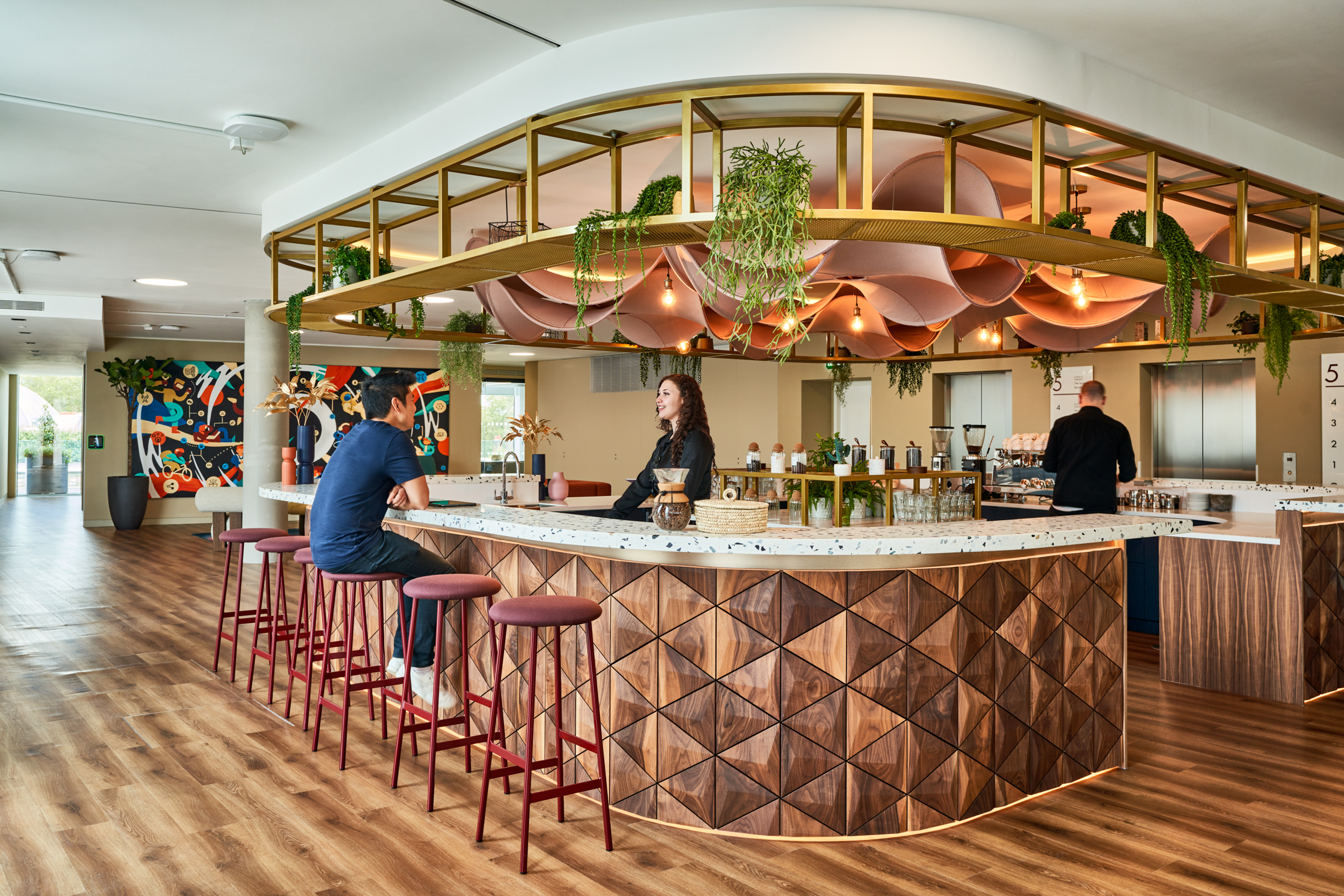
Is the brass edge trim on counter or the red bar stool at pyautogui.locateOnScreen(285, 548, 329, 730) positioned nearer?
the brass edge trim on counter

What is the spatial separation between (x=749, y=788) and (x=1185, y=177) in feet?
12.3

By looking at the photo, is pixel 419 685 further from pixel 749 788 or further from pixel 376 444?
pixel 749 788

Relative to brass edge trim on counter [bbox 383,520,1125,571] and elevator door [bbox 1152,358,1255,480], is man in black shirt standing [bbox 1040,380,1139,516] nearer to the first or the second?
brass edge trim on counter [bbox 383,520,1125,571]

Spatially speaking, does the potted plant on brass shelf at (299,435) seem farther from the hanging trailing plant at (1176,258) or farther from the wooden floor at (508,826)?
the hanging trailing plant at (1176,258)

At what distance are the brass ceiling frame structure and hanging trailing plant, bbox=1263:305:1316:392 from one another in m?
0.34

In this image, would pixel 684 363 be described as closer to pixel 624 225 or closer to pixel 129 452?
pixel 624 225

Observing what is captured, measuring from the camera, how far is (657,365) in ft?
25.3

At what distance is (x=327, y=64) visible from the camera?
13.0ft

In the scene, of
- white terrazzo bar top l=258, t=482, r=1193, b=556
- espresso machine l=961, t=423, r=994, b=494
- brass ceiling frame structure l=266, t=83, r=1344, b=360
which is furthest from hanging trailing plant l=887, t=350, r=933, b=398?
white terrazzo bar top l=258, t=482, r=1193, b=556

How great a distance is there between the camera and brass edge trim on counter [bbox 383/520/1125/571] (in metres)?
3.24

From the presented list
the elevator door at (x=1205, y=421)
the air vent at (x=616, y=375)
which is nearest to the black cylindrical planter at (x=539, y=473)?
the elevator door at (x=1205, y=421)

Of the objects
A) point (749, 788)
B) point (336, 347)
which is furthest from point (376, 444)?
point (336, 347)

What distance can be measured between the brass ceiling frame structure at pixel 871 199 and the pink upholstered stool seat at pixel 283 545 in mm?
1436

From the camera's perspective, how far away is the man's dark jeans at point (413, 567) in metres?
4.11
